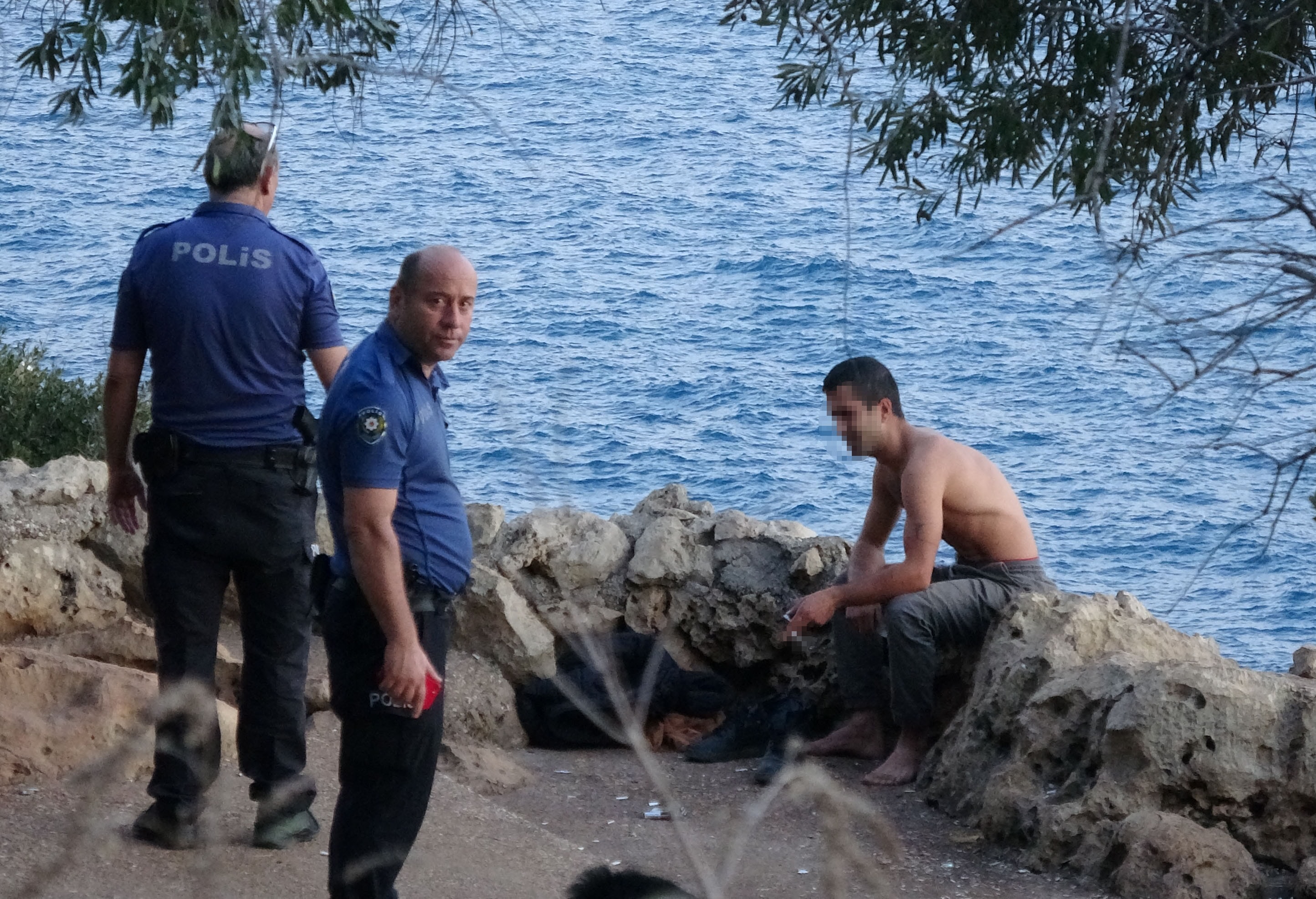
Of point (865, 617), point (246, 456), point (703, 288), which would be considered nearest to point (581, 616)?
point (865, 617)

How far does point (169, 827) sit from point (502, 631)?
2466 millimetres

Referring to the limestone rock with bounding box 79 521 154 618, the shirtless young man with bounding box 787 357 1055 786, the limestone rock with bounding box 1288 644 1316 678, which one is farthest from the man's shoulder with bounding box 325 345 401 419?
the limestone rock with bounding box 1288 644 1316 678

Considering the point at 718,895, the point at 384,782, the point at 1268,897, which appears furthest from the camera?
the point at 1268,897

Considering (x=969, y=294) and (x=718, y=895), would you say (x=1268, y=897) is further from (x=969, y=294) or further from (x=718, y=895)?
(x=969, y=294)

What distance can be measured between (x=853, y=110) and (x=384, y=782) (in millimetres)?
2003

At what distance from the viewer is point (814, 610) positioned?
5.28 m

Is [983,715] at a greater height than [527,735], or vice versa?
[983,715]

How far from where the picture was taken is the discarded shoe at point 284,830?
391cm

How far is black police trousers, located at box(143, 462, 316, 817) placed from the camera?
3680mm

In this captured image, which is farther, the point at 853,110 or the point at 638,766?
the point at 638,766

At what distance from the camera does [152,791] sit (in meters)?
3.80

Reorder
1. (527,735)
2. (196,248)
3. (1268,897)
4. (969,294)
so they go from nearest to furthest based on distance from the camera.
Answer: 1. (196,248)
2. (1268,897)
3. (527,735)
4. (969,294)

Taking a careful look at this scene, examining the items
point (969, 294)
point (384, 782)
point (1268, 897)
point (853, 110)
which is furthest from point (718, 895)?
point (969, 294)

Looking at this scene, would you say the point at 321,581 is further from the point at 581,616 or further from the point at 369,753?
the point at 581,616
